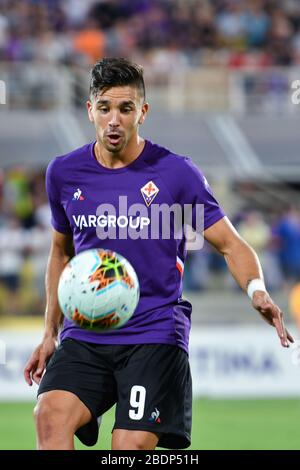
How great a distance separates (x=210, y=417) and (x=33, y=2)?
11956 mm

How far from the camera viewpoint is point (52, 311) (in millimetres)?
6023

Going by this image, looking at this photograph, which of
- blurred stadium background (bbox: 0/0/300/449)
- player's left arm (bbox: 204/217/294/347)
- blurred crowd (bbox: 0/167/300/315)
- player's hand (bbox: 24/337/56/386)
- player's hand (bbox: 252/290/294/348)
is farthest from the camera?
blurred crowd (bbox: 0/167/300/315)

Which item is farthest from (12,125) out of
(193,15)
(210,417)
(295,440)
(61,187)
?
(61,187)

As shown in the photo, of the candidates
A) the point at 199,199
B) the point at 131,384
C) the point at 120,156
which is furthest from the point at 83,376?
the point at 120,156

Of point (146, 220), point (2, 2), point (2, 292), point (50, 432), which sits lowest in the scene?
point (50, 432)

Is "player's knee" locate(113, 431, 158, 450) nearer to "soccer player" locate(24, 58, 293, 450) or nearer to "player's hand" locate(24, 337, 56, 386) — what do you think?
"soccer player" locate(24, 58, 293, 450)

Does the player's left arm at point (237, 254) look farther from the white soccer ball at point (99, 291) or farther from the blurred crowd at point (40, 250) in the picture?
the blurred crowd at point (40, 250)

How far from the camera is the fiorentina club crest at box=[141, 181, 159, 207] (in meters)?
5.69

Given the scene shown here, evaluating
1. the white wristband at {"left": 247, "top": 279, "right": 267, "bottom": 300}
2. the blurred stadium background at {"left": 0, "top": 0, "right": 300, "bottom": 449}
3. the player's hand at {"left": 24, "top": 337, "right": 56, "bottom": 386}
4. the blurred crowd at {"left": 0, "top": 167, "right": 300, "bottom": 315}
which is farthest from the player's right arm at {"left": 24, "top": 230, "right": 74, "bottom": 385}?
the blurred crowd at {"left": 0, "top": 167, "right": 300, "bottom": 315}

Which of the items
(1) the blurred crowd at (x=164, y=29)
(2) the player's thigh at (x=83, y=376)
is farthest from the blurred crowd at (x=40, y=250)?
(2) the player's thigh at (x=83, y=376)

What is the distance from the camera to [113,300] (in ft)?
17.4

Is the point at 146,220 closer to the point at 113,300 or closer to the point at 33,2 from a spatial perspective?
Result: the point at 113,300

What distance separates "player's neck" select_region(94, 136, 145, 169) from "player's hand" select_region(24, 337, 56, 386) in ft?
3.35

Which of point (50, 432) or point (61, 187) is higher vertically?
point (61, 187)
